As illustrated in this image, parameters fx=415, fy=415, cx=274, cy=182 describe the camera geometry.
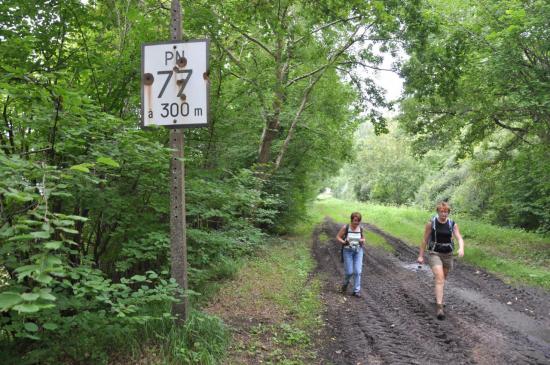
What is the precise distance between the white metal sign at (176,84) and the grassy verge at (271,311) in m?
2.87

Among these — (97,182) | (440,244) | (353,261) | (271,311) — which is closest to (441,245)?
(440,244)

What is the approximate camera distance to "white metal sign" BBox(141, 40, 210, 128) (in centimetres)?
414

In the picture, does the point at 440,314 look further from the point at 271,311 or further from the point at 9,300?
the point at 9,300

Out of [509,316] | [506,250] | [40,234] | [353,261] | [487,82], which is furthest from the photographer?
[506,250]

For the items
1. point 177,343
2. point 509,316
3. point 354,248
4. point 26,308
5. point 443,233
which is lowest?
point 509,316

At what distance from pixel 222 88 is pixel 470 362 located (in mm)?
6040

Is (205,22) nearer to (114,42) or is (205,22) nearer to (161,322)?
(114,42)

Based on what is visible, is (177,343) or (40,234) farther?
(177,343)

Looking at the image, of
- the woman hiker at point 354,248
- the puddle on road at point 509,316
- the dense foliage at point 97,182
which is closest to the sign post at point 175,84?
the dense foliage at point 97,182

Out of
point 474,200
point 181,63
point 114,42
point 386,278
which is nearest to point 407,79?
point 386,278

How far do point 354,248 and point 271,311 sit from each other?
2.58 m

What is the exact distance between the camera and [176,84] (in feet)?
13.7

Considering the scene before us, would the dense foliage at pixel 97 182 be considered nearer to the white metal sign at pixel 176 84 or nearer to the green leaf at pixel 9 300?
the green leaf at pixel 9 300

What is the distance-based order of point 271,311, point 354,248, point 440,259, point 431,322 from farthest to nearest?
point 354,248 → point 440,259 → point 271,311 → point 431,322
